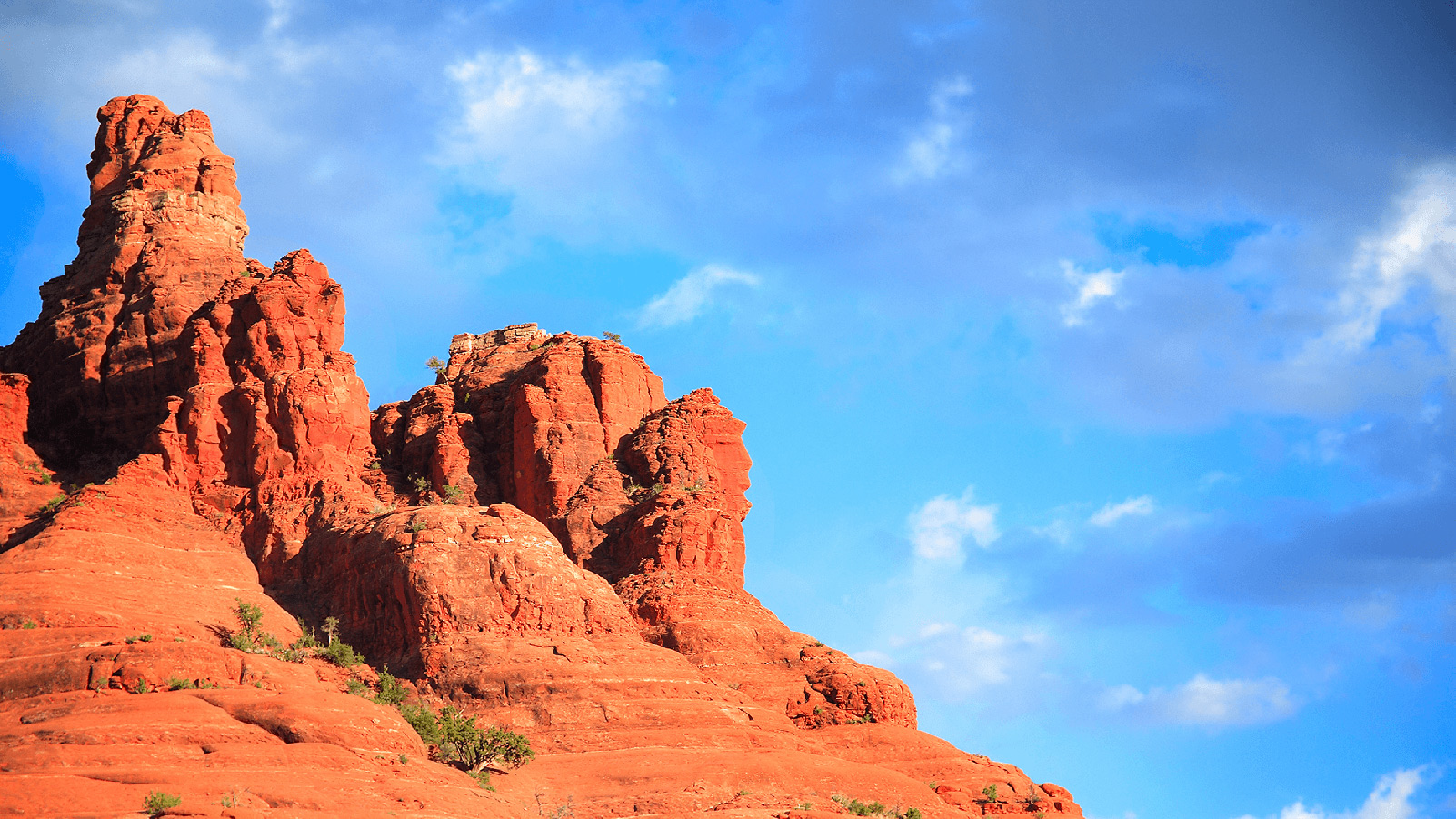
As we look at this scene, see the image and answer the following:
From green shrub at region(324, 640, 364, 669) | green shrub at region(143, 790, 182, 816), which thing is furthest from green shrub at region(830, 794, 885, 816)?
green shrub at region(143, 790, 182, 816)

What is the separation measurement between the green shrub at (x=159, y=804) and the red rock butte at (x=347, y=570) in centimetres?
36

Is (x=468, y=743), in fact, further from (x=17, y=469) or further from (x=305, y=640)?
(x=17, y=469)

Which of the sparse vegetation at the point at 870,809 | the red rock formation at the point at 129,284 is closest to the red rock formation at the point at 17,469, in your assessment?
the red rock formation at the point at 129,284

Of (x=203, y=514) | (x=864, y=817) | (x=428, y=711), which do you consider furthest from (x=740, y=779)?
(x=203, y=514)

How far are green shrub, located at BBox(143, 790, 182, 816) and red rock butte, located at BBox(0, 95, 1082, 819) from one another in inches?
14.0

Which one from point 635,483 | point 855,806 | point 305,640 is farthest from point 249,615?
point 635,483

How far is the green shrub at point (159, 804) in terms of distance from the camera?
4428 centimetres

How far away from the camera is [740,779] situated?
59.6m

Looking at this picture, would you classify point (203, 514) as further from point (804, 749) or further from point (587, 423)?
point (804, 749)

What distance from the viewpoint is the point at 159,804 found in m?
44.5

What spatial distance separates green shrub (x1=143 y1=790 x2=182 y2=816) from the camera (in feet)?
145

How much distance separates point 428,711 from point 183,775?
45.0 ft

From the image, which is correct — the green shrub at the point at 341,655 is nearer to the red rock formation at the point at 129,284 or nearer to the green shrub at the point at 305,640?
the green shrub at the point at 305,640

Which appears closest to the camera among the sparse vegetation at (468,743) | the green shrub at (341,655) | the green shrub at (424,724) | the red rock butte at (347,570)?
the red rock butte at (347,570)
